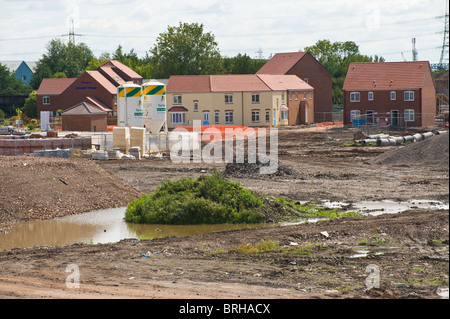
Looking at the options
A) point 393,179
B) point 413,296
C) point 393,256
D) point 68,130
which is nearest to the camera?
point 413,296

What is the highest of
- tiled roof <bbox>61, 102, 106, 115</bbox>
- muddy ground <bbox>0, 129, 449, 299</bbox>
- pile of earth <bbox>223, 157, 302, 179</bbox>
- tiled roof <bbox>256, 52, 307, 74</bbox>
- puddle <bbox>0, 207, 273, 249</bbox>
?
tiled roof <bbox>256, 52, 307, 74</bbox>

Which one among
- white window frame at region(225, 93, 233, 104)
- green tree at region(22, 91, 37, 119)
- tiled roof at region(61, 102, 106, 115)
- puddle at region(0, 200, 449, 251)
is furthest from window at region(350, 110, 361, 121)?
puddle at region(0, 200, 449, 251)

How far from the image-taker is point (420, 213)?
21625 mm

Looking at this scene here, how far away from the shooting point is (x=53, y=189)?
24625 millimetres

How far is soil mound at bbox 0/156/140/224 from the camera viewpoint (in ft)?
76.5

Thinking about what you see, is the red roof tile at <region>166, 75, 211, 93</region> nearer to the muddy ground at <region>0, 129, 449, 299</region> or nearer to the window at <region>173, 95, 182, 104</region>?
the window at <region>173, 95, 182, 104</region>

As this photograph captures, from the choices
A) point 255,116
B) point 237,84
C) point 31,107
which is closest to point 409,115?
point 255,116

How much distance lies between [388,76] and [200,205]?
5546 centimetres

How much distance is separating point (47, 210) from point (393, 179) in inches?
651

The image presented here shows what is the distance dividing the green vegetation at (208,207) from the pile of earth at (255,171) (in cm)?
982

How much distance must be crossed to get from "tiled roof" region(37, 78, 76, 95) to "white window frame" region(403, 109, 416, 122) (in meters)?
40.4

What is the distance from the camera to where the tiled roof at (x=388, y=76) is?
7175 centimetres
